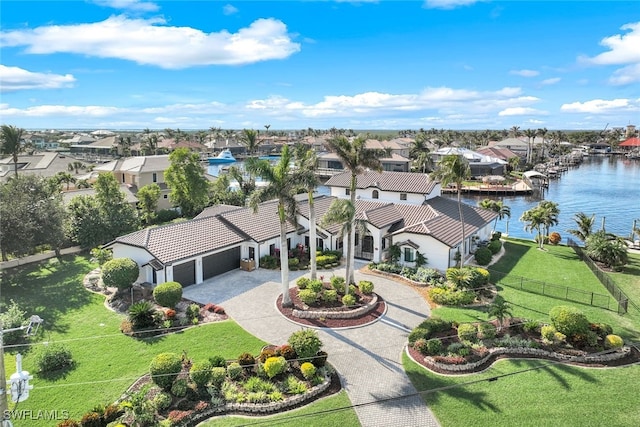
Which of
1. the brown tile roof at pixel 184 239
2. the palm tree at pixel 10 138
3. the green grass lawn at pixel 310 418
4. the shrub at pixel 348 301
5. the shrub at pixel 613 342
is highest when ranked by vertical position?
the palm tree at pixel 10 138

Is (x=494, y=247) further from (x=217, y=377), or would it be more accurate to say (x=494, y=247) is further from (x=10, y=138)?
(x=10, y=138)

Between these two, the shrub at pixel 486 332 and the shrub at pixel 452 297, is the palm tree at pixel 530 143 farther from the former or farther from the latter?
the shrub at pixel 486 332

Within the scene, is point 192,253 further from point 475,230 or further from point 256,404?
point 475,230

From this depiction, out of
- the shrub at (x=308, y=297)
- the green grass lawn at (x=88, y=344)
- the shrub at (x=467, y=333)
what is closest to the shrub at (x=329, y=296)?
the shrub at (x=308, y=297)

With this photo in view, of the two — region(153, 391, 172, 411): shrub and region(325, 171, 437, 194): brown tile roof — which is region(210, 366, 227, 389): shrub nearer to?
region(153, 391, 172, 411): shrub

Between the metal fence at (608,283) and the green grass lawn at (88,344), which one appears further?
the metal fence at (608,283)

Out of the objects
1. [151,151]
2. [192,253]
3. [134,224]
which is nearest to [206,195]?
[134,224]

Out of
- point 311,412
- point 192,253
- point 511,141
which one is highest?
point 511,141

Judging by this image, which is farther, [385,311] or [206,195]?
[206,195]
